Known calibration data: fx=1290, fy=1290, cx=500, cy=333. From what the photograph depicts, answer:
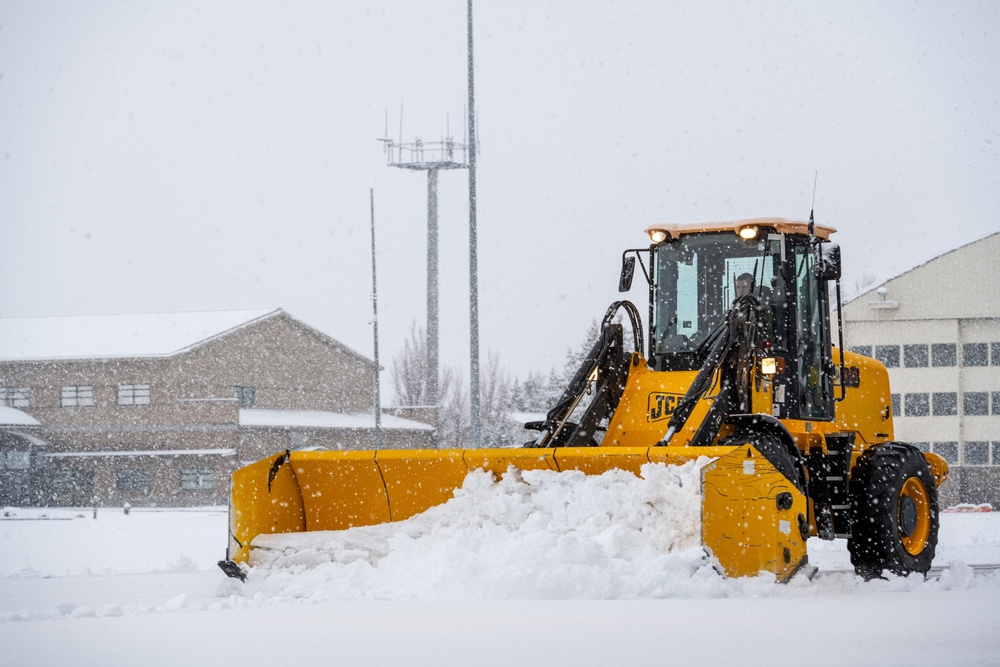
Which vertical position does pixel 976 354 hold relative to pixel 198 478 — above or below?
above

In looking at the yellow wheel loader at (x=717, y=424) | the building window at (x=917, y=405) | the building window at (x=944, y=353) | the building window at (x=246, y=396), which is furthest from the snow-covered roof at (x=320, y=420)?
the yellow wheel loader at (x=717, y=424)

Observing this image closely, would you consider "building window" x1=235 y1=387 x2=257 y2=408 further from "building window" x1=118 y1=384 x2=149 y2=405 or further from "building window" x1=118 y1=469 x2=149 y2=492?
"building window" x1=118 y1=469 x2=149 y2=492

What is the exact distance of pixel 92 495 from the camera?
4497cm

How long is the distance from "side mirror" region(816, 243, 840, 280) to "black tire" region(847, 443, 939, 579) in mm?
1623

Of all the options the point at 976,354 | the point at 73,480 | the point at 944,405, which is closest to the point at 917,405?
the point at 944,405

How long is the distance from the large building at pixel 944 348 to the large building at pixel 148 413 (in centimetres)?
2051

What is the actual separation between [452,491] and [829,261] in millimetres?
3718

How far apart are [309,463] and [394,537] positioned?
1385 millimetres

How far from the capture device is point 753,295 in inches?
424

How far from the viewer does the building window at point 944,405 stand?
38625mm

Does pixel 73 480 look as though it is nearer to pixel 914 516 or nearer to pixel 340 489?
pixel 340 489

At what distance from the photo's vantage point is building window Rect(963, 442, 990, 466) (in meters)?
39.0

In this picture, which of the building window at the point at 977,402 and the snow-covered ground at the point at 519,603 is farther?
the building window at the point at 977,402

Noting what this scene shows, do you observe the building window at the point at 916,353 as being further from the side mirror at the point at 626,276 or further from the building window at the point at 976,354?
the side mirror at the point at 626,276
